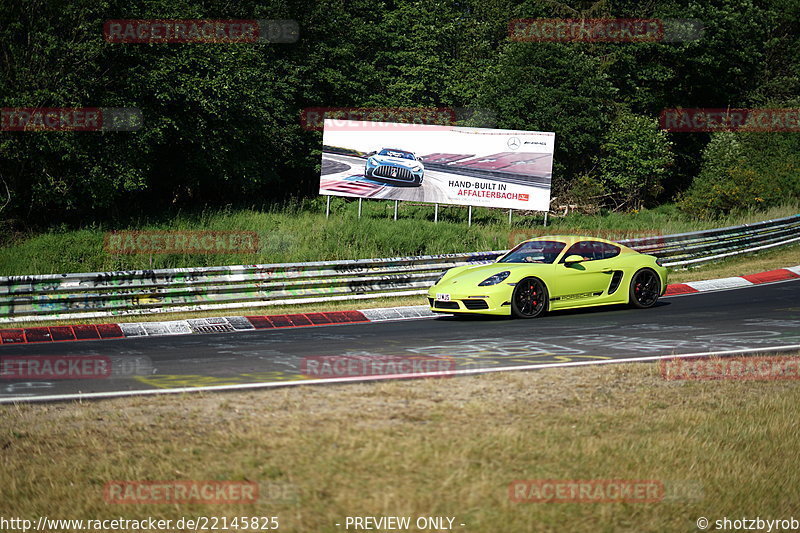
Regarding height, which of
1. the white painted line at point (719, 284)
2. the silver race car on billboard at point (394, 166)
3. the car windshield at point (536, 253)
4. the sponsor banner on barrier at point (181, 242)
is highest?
the silver race car on billboard at point (394, 166)

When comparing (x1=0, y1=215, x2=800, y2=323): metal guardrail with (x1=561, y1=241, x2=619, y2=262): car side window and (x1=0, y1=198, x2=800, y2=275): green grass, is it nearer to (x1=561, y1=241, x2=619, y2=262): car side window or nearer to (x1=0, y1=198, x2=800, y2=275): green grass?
(x1=0, y1=198, x2=800, y2=275): green grass

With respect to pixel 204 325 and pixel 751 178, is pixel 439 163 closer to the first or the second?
pixel 751 178

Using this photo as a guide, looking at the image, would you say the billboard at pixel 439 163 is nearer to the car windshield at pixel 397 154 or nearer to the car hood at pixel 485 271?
the car windshield at pixel 397 154

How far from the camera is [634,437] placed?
254 inches

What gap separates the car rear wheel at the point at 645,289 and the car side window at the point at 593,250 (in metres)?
0.63

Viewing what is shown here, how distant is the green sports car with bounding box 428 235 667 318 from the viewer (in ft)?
45.2

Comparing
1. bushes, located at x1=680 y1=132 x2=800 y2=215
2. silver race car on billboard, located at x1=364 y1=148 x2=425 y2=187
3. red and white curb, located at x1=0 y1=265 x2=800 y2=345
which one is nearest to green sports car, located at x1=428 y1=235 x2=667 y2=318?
red and white curb, located at x1=0 y1=265 x2=800 y2=345

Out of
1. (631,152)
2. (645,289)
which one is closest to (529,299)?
(645,289)

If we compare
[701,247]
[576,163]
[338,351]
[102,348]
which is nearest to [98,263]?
[102,348]

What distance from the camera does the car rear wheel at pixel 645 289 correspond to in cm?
1498

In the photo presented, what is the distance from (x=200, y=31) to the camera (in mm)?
34344

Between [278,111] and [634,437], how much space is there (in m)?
36.3

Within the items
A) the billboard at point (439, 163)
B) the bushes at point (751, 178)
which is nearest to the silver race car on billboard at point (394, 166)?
the billboard at point (439, 163)

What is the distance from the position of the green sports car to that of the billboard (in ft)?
40.8
